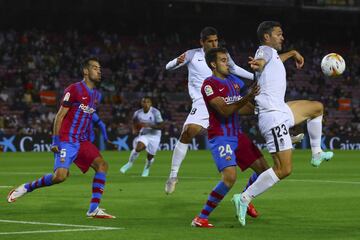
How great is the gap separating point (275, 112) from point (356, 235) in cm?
196

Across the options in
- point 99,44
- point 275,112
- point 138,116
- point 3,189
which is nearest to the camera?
point 275,112

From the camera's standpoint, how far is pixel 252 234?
1034 centimetres

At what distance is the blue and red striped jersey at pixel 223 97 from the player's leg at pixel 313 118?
2.78 ft

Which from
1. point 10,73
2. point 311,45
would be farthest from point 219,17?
point 10,73

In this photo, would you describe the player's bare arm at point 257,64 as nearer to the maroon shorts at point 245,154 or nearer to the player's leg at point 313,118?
the player's leg at point 313,118

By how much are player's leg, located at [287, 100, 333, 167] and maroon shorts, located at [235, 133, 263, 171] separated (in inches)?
26.9

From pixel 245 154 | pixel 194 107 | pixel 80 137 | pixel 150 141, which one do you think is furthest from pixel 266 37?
pixel 150 141

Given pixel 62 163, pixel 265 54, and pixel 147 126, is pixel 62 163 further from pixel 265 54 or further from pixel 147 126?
pixel 147 126

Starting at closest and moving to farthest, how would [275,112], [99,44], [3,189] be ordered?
[275,112] → [3,189] → [99,44]

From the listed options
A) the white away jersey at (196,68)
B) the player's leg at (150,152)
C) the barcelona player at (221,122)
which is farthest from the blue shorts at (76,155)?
the player's leg at (150,152)

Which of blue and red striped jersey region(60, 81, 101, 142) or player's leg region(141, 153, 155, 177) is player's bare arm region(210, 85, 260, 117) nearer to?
blue and red striped jersey region(60, 81, 101, 142)

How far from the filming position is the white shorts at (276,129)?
11.0 m

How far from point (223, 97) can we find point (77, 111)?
2.27 meters

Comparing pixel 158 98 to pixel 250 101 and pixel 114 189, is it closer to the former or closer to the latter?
pixel 114 189
